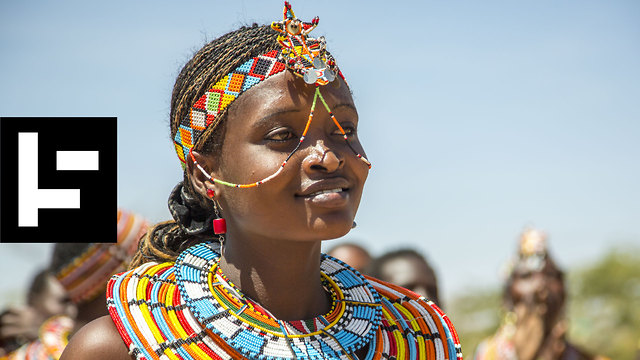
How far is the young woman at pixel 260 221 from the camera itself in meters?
2.82

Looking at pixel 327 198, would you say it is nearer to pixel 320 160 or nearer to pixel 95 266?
pixel 320 160

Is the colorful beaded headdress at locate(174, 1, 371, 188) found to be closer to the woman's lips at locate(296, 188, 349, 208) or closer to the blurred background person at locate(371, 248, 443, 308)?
the woman's lips at locate(296, 188, 349, 208)

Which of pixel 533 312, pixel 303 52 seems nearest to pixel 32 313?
pixel 533 312

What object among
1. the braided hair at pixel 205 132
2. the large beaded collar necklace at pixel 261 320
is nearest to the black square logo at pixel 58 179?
the braided hair at pixel 205 132

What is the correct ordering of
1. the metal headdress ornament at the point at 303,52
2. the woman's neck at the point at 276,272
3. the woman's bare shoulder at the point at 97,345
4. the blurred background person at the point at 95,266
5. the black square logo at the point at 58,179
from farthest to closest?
the blurred background person at the point at 95,266, the black square logo at the point at 58,179, the woman's neck at the point at 276,272, the metal headdress ornament at the point at 303,52, the woman's bare shoulder at the point at 97,345

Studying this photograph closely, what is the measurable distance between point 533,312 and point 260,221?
6779 mm

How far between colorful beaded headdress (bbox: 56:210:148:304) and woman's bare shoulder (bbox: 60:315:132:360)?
9.59 feet

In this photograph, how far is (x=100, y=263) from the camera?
5.83 m

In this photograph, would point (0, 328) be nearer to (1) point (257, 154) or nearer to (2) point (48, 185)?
(2) point (48, 185)

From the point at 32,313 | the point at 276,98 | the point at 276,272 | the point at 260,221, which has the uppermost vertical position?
the point at 276,98

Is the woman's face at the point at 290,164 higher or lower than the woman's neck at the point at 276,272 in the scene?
higher

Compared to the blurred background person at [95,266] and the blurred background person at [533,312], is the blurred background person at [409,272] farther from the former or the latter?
the blurred background person at [95,266]

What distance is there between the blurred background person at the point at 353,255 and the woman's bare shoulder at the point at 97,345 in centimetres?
521

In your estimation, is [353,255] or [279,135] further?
[353,255]
